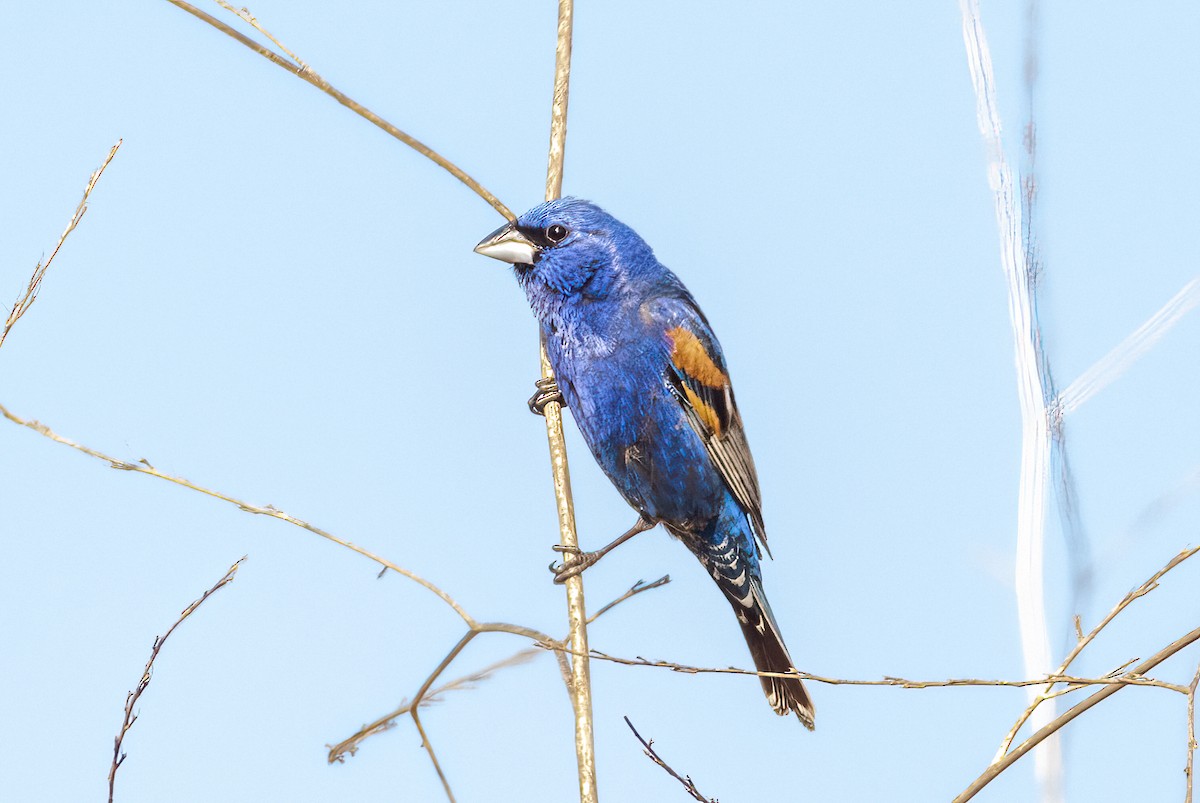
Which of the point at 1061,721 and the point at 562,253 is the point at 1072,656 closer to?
the point at 1061,721

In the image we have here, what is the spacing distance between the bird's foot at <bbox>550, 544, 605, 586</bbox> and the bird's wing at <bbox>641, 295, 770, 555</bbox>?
20.7 inches

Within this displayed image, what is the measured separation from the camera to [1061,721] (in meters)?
2.02

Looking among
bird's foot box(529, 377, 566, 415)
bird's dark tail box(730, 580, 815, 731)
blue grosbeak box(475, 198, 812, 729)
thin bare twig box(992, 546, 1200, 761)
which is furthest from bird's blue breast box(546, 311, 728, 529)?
thin bare twig box(992, 546, 1200, 761)

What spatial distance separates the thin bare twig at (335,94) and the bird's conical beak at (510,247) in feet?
1.77

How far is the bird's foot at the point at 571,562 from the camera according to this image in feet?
10.0

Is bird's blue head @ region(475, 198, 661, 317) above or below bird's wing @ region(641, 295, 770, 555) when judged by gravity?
above

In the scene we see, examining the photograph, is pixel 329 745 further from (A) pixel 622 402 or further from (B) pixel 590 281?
(B) pixel 590 281

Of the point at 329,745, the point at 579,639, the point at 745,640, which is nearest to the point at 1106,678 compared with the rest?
the point at 579,639

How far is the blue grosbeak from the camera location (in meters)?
3.89

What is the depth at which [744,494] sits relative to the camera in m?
4.27

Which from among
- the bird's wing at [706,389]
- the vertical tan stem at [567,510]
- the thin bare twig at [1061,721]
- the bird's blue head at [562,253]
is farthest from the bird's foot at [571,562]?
the thin bare twig at [1061,721]

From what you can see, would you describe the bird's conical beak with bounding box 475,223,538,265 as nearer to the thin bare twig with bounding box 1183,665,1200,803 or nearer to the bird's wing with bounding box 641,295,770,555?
the bird's wing with bounding box 641,295,770,555

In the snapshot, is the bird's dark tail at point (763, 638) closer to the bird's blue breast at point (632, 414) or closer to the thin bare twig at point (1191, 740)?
the bird's blue breast at point (632, 414)

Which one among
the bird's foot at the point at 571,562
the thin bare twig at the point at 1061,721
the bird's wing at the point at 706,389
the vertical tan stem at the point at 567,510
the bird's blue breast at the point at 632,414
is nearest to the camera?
the thin bare twig at the point at 1061,721
